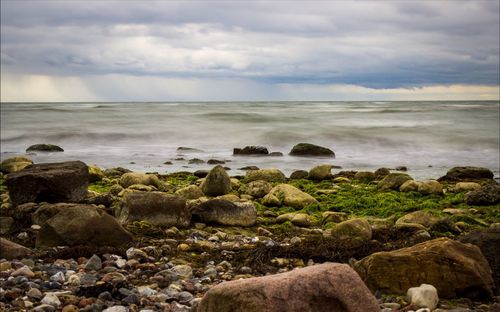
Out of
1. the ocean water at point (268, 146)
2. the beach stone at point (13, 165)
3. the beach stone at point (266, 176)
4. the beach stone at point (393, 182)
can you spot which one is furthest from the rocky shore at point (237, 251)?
the ocean water at point (268, 146)

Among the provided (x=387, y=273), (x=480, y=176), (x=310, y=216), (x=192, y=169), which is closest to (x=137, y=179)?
(x=310, y=216)

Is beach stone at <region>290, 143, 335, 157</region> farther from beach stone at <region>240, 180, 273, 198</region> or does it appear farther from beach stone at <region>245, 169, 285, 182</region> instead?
beach stone at <region>240, 180, 273, 198</region>

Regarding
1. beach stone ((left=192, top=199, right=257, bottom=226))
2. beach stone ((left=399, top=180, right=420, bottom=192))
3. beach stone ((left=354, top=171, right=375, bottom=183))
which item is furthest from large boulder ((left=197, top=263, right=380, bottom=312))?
beach stone ((left=354, top=171, right=375, bottom=183))

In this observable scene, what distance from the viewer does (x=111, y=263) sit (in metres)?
5.88

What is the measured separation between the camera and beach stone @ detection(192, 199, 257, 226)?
327 inches

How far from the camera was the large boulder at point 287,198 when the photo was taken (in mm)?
10242

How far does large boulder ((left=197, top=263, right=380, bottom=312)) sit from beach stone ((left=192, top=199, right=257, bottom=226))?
4695 mm

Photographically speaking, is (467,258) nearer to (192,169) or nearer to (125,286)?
(125,286)

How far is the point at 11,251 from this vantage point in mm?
6062

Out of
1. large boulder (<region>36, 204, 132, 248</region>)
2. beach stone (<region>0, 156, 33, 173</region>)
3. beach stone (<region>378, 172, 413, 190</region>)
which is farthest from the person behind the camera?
beach stone (<region>0, 156, 33, 173</region>)

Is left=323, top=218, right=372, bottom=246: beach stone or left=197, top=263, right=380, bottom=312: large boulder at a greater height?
left=197, top=263, right=380, bottom=312: large boulder

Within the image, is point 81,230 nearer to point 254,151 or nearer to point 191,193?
point 191,193

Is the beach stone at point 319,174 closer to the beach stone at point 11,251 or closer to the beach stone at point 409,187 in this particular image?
the beach stone at point 409,187

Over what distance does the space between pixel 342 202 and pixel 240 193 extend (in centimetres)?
194
